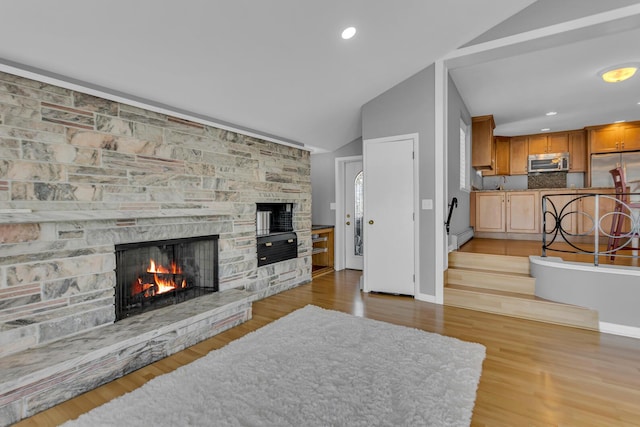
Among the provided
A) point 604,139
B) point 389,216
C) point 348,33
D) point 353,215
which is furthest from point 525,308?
point 604,139

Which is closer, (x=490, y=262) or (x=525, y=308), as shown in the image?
(x=525, y=308)

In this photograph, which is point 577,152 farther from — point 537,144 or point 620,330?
point 620,330

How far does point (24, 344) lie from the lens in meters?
2.08

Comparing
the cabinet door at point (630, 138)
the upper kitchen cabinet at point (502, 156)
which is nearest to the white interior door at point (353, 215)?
the upper kitchen cabinet at point (502, 156)

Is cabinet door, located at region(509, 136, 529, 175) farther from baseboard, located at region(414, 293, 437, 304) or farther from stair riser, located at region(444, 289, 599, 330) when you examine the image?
baseboard, located at region(414, 293, 437, 304)

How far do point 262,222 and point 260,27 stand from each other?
8.43 feet

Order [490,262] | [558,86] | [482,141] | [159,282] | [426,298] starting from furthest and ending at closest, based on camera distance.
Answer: [482,141] → [558,86] → [490,262] → [426,298] → [159,282]

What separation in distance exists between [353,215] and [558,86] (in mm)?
3537

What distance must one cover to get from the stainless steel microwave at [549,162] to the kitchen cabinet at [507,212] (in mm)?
1383

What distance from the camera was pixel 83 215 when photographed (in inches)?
90.2

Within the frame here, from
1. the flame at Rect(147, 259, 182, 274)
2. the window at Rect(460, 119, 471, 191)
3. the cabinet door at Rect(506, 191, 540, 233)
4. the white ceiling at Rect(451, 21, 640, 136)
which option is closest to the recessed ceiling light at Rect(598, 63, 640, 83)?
the white ceiling at Rect(451, 21, 640, 136)

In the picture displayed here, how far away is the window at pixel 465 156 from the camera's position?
17.1 feet

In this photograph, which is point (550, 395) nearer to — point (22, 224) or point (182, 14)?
point (182, 14)

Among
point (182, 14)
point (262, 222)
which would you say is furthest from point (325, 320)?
point (182, 14)
